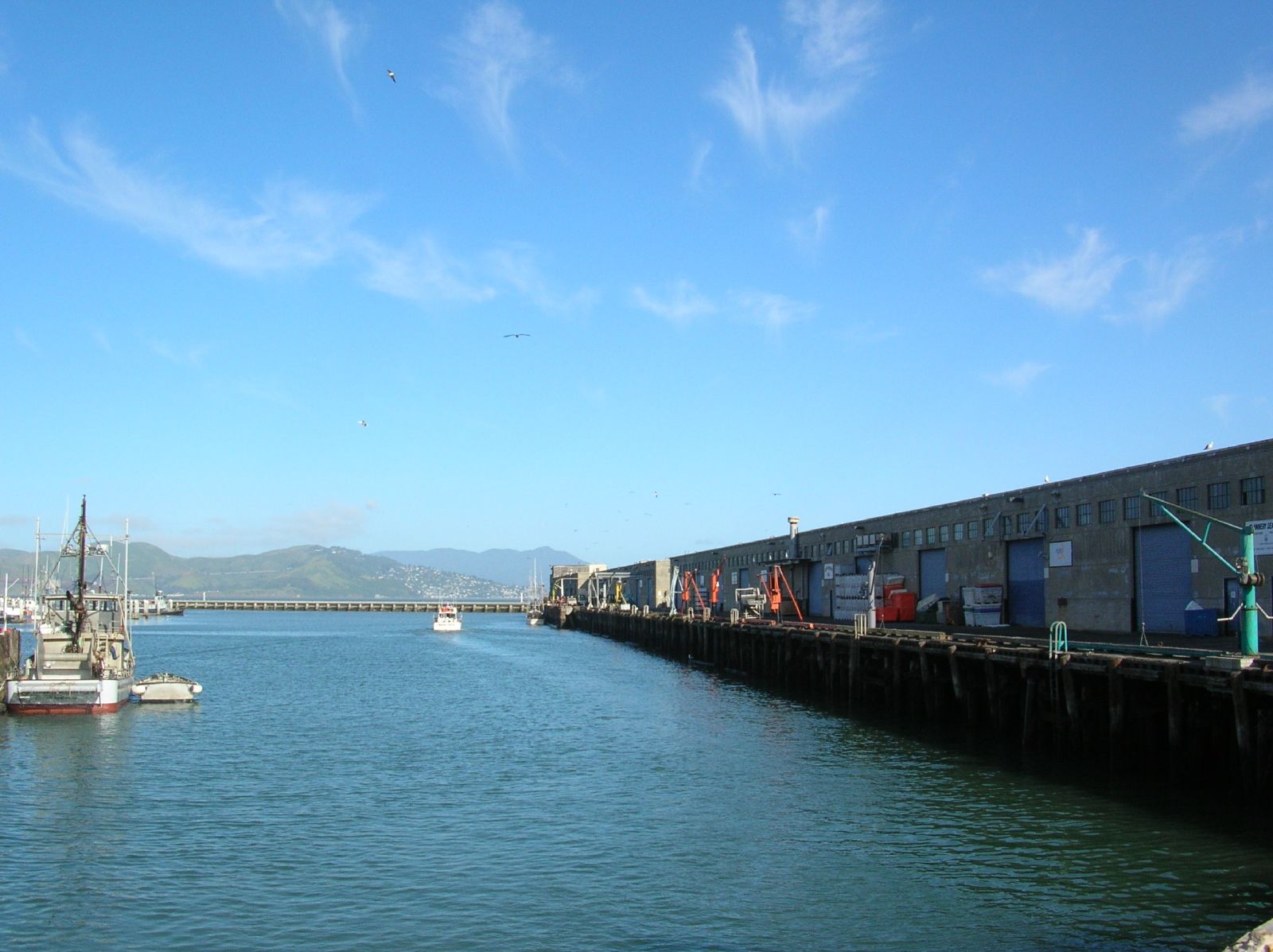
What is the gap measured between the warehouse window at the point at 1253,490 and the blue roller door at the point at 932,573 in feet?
88.9

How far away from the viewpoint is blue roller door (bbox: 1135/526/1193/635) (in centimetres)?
4528

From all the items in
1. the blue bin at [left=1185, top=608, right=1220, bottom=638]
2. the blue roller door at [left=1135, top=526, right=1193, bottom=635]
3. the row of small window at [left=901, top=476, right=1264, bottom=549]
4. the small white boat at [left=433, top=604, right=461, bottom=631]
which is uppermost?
the row of small window at [left=901, top=476, right=1264, bottom=549]

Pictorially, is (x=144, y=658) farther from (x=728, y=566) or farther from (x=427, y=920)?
(x=427, y=920)

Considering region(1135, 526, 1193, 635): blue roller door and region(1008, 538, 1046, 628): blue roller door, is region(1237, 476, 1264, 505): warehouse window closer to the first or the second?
region(1135, 526, 1193, 635): blue roller door

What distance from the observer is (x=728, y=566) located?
121m

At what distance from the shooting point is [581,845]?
81.1 feet

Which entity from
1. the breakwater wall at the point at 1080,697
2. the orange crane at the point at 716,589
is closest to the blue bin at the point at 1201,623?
the breakwater wall at the point at 1080,697

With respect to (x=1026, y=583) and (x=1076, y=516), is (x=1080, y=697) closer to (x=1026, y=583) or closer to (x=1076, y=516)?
(x=1076, y=516)

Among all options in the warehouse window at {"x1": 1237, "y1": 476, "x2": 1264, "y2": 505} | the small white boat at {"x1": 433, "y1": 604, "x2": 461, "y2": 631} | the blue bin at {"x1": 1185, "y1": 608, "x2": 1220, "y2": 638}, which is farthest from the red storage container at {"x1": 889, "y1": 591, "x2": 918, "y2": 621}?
the small white boat at {"x1": 433, "y1": 604, "x2": 461, "y2": 631}

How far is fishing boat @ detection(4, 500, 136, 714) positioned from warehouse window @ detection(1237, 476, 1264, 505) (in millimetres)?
44730

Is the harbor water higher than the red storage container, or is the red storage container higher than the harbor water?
the red storage container

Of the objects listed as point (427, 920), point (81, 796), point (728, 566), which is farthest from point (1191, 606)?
point (728, 566)

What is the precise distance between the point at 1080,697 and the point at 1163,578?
15.3m

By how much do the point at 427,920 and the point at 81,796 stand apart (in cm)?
1543
